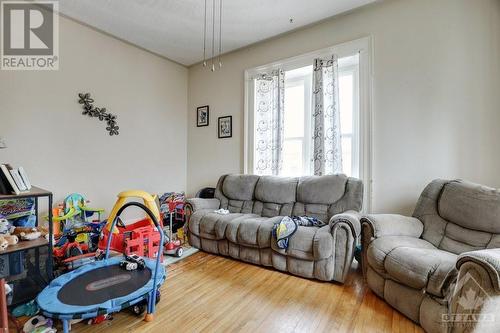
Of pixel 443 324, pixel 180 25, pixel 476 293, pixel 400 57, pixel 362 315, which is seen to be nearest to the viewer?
pixel 476 293

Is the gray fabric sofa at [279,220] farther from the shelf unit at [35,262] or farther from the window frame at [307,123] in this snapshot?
the shelf unit at [35,262]

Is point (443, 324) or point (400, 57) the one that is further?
point (400, 57)

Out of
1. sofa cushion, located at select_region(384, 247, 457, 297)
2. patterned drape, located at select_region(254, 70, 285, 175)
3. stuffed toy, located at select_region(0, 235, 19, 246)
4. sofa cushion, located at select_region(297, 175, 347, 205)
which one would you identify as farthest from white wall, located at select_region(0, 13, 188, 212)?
sofa cushion, located at select_region(384, 247, 457, 297)

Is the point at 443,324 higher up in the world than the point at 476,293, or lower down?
lower down

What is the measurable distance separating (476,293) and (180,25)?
383cm

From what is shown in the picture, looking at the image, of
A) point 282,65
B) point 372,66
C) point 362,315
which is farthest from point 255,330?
point 282,65

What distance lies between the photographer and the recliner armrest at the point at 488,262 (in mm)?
1222

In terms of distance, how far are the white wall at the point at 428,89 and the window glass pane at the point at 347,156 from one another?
0.30m

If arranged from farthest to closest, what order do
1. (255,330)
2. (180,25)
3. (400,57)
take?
(180,25)
(400,57)
(255,330)

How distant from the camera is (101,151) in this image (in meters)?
3.34

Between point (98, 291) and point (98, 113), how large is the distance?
2562 millimetres

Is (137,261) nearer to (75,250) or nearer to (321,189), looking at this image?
(75,250)

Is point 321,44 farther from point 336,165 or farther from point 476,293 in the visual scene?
point 476,293

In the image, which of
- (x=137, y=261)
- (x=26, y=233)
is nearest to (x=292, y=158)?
(x=137, y=261)
